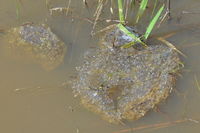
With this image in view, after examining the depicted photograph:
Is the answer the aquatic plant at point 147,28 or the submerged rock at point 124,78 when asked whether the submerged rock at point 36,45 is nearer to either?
→ the submerged rock at point 124,78

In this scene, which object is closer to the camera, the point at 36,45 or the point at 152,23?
the point at 152,23

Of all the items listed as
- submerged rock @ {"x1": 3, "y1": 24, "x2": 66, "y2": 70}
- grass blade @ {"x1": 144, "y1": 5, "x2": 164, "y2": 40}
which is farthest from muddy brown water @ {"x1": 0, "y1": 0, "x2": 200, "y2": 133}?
grass blade @ {"x1": 144, "y1": 5, "x2": 164, "y2": 40}

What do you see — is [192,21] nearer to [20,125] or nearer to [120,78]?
[120,78]

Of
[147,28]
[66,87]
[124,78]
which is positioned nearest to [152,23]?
[147,28]

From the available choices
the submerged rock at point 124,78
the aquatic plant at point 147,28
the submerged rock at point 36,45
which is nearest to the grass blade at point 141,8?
the aquatic plant at point 147,28

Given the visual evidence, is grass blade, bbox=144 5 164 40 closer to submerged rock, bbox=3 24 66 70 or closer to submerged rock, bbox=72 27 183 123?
submerged rock, bbox=72 27 183 123

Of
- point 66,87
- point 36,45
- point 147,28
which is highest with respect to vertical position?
point 147,28

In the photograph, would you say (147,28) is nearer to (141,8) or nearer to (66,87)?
(141,8)

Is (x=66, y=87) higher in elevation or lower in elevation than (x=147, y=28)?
lower
